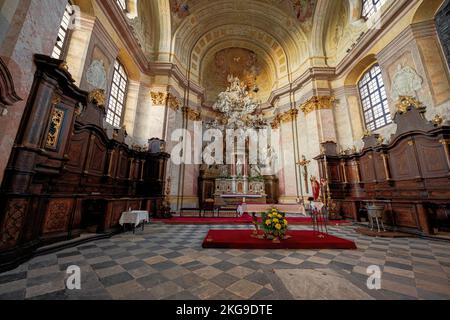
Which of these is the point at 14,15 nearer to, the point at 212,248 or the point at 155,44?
the point at 212,248

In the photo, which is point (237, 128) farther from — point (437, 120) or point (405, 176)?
point (437, 120)

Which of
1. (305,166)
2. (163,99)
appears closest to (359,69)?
(305,166)

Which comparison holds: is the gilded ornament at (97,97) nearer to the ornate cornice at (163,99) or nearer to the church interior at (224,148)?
the church interior at (224,148)

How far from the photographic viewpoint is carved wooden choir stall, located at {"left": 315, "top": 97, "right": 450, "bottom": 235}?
17.2 ft

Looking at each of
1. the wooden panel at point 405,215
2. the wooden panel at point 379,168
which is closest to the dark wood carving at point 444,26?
the wooden panel at point 379,168

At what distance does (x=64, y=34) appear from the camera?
6.12 metres

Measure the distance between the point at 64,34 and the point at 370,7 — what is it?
14704mm

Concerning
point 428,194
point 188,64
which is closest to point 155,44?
point 188,64

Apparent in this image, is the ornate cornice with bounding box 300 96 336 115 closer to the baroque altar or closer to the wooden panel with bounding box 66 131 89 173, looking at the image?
the baroque altar

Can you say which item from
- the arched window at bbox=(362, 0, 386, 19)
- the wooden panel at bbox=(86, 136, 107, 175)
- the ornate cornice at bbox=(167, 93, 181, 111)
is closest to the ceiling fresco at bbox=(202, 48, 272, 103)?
the ornate cornice at bbox=(167, 93, 181, 111)

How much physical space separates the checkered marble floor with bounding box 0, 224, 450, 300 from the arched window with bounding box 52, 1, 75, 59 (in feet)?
21.9

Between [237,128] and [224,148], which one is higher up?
[237,128]

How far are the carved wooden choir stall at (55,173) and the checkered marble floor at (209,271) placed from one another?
0.67 m
